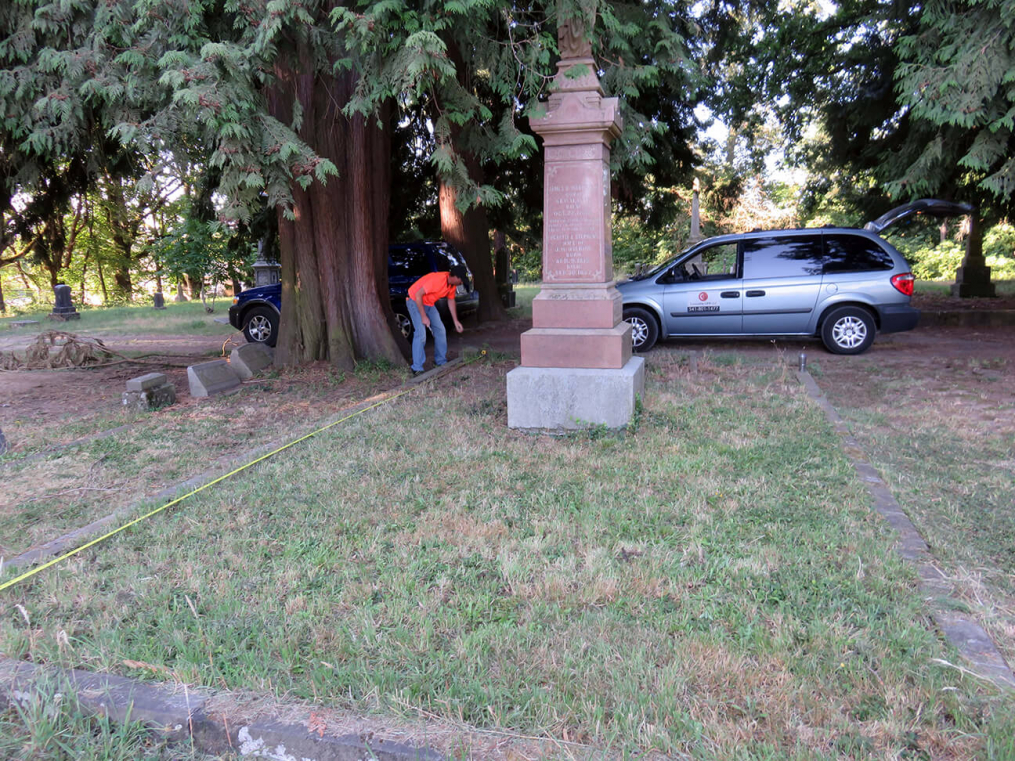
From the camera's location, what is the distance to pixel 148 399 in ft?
25.8

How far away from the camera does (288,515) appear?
171 inches

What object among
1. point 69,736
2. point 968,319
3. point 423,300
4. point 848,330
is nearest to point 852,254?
point 848,330

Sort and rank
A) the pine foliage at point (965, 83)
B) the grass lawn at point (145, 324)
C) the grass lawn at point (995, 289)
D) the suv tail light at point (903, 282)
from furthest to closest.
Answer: the grass lawn at point (995, 289)
the grass lawn at point (145, 324)
the suv tail light at point (903, 282)
the pine foliage at point (965, 83)

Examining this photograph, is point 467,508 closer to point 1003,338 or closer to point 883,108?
point 1003,338

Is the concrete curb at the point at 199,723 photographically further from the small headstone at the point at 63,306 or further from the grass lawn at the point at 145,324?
the small headstone at the point at 63,306

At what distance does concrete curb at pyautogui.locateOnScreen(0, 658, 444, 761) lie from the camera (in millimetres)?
2287

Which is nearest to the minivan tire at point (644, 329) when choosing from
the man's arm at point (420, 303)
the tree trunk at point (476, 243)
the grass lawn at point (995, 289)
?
the man's arm at point (420, 303)

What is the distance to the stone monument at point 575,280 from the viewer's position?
20.4 feet

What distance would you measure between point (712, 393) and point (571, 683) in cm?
535

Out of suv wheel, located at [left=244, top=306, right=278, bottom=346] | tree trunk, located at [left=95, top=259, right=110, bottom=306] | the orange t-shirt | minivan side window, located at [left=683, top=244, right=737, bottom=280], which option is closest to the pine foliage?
minivan side window, located at [left=683, top=244, right=737, bottom=280]

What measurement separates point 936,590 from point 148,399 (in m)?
7.65

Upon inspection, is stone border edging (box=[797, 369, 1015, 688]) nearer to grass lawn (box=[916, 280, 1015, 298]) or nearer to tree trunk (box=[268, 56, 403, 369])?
tree trunk (box=[268, 56, 403, 369])

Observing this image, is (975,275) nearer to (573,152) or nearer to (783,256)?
(783,256)

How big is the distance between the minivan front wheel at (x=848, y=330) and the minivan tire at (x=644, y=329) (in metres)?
2.47
